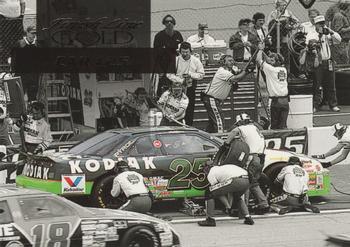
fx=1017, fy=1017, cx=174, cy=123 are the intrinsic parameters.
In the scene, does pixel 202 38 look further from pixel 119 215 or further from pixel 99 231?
pixel 99 231

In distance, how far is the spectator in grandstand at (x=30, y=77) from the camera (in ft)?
66.5

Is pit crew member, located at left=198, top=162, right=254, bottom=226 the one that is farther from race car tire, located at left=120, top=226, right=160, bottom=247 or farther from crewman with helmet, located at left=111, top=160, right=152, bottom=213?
race car tire, located at left=120, top=226, right=160, bottom=247

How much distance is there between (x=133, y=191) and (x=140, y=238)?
2.02m

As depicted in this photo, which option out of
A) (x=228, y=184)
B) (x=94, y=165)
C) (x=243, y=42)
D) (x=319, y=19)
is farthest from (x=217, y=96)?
(x=94, y=165)

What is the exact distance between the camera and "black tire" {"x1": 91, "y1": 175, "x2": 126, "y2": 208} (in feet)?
49.7

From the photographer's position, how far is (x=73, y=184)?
1516 cm

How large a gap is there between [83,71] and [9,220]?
9431 millimetres

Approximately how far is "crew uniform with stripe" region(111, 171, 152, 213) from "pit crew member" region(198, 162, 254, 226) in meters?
1.11

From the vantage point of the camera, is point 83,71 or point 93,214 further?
point 83,71

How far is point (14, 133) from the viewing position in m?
20.7

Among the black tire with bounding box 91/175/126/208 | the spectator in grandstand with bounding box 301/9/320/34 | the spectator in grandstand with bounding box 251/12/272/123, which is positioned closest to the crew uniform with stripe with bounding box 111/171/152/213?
the black tire with bounding box 91/175/126/208

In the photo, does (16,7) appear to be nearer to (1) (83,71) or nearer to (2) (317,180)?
(1) (83,71)

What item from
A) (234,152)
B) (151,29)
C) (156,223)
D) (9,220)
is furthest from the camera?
(151,29)

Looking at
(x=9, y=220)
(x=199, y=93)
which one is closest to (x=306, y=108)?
(x=199, y=93)
